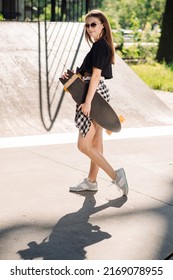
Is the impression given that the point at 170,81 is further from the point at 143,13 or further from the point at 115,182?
the point at 143,13

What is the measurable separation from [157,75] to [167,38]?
4.42m

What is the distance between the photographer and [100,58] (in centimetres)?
478

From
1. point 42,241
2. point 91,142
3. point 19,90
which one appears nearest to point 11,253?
point 42,241

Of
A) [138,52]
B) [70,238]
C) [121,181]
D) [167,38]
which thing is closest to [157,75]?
[167,38]

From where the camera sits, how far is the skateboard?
196 inches

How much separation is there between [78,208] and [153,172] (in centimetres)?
163

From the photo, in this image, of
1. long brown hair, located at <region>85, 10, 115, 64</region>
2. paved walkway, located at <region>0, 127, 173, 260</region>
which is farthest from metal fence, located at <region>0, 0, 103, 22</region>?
long brown hair, located at <region>85, 10, 115, 64</region>

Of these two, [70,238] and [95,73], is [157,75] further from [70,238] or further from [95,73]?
[70,238]

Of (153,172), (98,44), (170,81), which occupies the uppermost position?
(98,44)

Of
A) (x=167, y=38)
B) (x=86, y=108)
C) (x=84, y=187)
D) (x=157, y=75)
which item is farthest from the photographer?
(x=167, y=38)

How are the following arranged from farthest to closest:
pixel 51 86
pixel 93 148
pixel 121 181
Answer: pixel 51 86 → pixel 121 181 → pixel 93 148

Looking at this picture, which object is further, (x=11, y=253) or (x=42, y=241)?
(x=42, y=241)

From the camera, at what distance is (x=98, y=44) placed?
4805 millimetres

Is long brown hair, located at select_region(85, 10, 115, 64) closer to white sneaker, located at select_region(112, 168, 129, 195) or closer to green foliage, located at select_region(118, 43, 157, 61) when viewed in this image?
white sneaker, located at select_region(112, 168, 129, 195)
